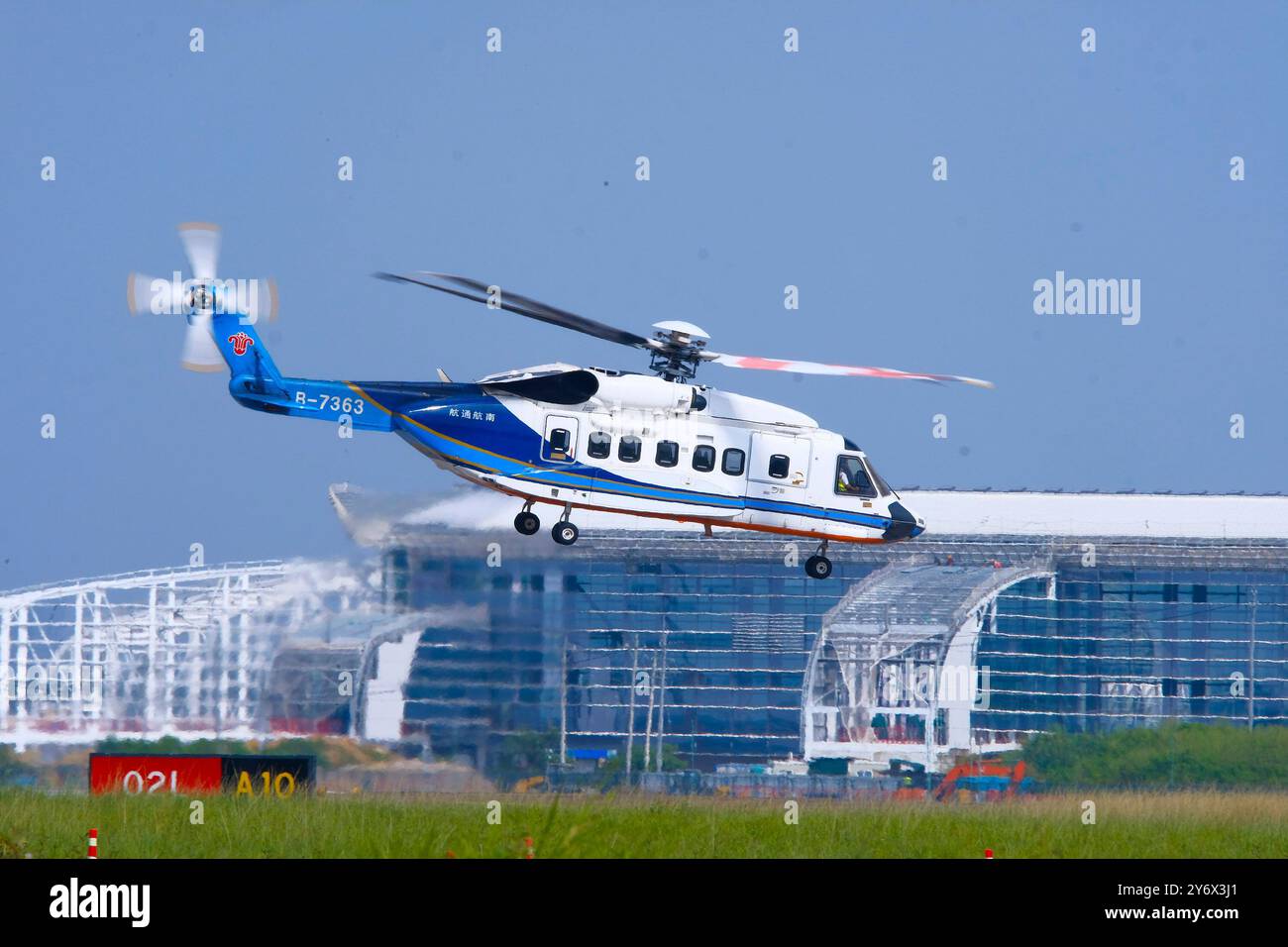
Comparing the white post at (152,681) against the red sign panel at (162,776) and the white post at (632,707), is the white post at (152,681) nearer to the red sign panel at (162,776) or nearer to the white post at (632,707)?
the red sign panel at (162,776)

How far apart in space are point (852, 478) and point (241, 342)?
11.4 metres

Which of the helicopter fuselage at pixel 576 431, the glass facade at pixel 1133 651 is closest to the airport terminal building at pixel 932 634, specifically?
the glass facade at pixel 1133 651

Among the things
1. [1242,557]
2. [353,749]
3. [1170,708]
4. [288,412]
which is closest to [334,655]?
[353,749]

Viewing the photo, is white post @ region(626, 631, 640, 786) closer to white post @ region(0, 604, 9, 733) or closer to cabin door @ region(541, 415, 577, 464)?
white post @ region(0, 604, 9, 733)

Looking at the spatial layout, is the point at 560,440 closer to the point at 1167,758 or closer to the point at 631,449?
the point at 631,449

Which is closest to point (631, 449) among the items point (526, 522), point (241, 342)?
point (526, 522)

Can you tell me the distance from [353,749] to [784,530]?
25258 millimetres

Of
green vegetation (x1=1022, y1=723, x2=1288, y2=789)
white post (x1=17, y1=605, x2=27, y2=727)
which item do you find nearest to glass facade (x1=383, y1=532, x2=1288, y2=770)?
green vegetation (x1=1022, y1=723, x2=1288, y2=789)

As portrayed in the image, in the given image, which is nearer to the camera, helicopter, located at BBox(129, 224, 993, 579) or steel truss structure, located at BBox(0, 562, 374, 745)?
helicopter, located at BBox(129, 224, 993, 579)

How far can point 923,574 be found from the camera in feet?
302

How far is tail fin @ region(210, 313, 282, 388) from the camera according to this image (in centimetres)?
3197

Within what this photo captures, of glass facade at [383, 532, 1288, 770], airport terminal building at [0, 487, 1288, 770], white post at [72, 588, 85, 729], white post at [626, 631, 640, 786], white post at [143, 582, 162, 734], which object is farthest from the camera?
glass facade at [383, 532, 1288, 770]

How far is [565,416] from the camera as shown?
105ft
